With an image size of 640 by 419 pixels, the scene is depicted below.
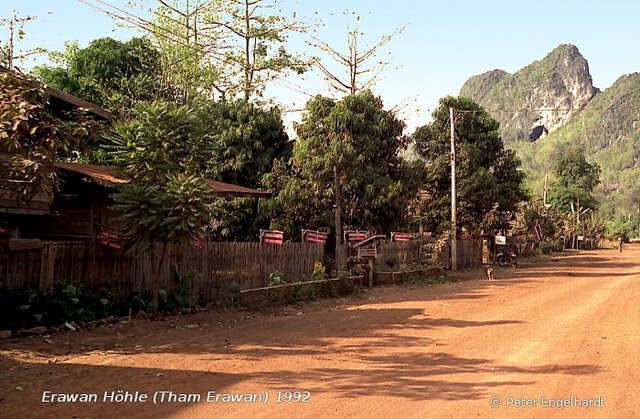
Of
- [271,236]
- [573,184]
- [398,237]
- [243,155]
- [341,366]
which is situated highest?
[573,184]

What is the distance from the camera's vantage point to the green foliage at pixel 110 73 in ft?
103

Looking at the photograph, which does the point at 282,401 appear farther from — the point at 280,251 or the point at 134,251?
the point at 280,251

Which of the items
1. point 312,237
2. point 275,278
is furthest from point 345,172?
point 275,278

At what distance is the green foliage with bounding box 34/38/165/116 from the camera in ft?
103

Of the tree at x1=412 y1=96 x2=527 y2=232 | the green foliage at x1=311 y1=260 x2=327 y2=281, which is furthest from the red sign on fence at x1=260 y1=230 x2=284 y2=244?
the tree at x1=412 y1=96 x2=527 y2=232

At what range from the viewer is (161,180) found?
46.6ft

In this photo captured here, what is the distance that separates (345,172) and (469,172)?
13.7 meters

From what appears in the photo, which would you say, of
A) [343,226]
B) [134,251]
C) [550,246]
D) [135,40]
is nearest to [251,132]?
[343,226]

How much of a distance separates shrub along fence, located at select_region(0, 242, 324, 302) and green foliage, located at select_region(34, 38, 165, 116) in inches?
579

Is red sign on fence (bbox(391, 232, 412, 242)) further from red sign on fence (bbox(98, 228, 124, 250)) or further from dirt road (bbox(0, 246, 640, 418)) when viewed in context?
red sign on fence (bbox(98, 228, 124, 250))

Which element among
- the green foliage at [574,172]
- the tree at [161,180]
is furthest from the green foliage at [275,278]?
the green foliage at [574,172]

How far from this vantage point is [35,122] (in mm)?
10000

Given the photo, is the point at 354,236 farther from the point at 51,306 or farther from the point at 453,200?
the point at 51,306

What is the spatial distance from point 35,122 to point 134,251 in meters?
4.22
